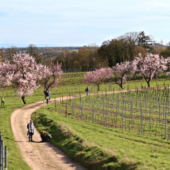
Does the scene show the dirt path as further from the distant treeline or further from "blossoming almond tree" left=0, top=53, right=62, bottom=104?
the distant treeline

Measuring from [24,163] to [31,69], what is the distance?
98.5 ft

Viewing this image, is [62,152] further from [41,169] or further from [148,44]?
[148,44]

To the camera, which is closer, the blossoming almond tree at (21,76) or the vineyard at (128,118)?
the vineyard at (128,118)

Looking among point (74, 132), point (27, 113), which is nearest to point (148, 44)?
point (27, 113)

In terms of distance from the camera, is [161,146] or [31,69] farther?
[31,69]

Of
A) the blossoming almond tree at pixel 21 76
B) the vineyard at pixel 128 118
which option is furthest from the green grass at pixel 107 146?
the blossoming almond tree at pixel 21 76

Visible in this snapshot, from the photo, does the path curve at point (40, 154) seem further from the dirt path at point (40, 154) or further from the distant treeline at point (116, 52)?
the distant treeline at point (116, 52)

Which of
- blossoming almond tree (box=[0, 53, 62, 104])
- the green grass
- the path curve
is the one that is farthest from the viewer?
blossoming almond tree (box=[0, 53, 62, 104])

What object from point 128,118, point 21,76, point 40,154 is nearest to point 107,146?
point 40,154

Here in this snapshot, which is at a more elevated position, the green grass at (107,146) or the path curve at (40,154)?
the green grass at (107,146)

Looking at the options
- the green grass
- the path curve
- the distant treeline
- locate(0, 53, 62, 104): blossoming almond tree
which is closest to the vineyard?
the green grass

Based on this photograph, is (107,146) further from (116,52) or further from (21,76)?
(116,52)

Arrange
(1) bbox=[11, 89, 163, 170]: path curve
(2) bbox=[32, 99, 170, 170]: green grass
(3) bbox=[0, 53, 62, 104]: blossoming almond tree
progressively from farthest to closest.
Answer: (3) bbox=[0, 53, 62, 104]: blossoming almond tree, (1) bbox=[11, 89, 163, 170]: path curve, (2) bbox=[32, 99, 170, 170]: green grass

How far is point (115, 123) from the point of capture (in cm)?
3219
